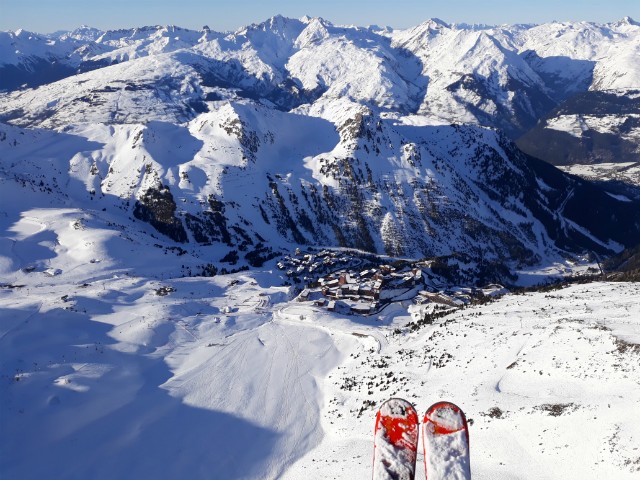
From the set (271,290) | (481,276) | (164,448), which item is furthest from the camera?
(481,276)

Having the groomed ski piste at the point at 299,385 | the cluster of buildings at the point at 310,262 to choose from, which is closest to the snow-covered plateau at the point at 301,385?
the groomed ski piste at the point at 299,385

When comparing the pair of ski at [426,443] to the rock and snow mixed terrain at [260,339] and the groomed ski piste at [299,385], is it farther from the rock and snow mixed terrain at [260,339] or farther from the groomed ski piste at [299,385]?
the rock and snow mixed terrain at [260,339]

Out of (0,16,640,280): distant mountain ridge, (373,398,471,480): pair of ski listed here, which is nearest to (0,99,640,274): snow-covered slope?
(0,16,640,280): distant mountain ridge

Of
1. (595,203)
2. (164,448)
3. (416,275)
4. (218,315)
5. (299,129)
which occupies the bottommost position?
(595,203)

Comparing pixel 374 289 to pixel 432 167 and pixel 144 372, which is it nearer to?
pixel 144 372

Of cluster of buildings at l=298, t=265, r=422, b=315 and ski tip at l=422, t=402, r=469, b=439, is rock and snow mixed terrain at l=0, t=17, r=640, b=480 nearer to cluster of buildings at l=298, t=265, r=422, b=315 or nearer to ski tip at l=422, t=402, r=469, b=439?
cluster of buildings at l=298, t=265, r=422, b=315

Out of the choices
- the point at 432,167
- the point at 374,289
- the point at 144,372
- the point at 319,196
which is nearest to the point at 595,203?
the point at 432,167
